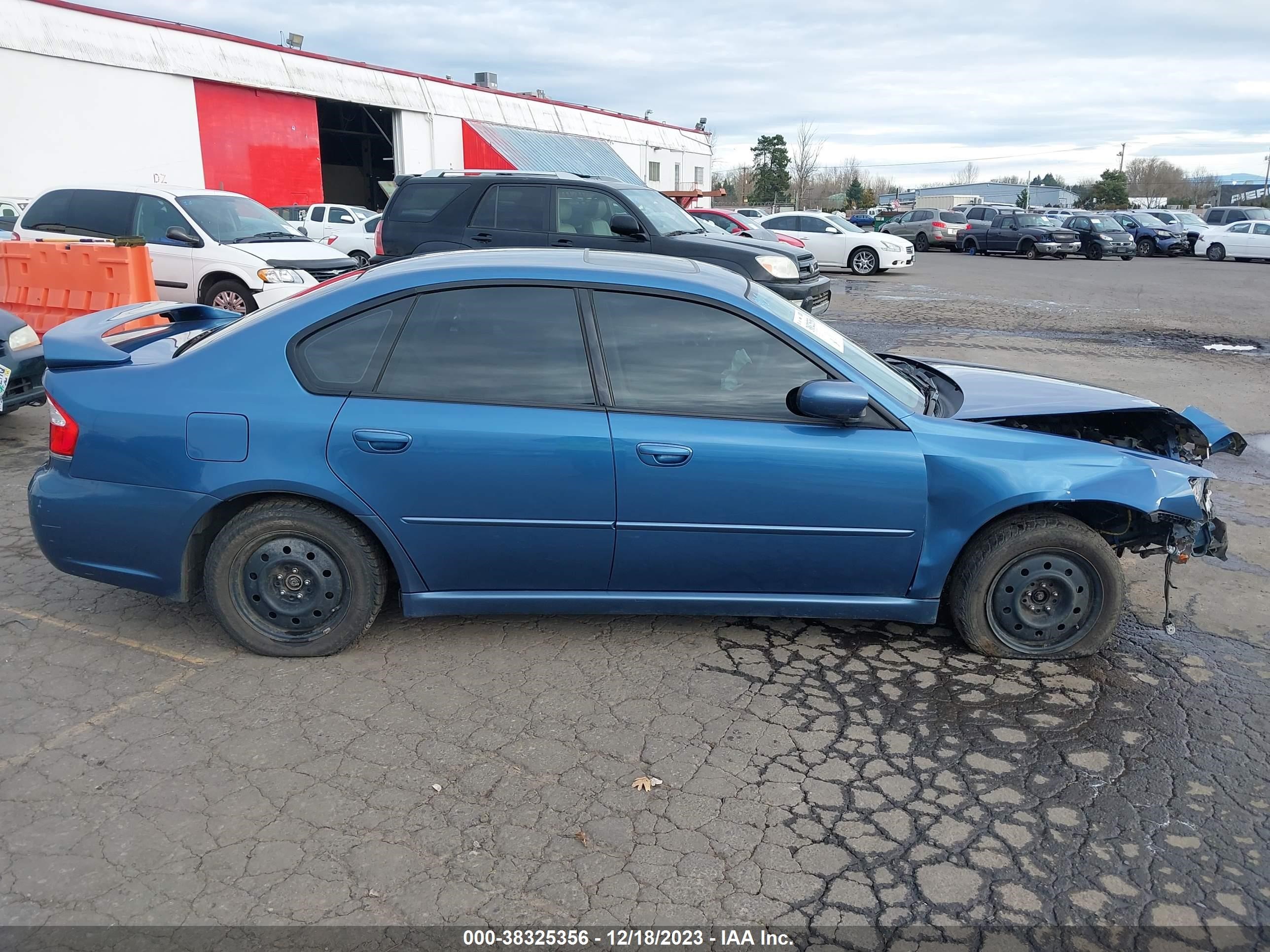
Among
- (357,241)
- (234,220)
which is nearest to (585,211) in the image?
(234,220)

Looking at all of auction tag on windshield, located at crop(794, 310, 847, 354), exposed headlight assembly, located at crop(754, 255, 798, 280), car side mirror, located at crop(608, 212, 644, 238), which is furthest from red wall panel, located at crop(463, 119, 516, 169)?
auction tag on windshield, located at crop(794, 310, 847, 354)

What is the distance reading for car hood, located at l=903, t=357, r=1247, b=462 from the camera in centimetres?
419

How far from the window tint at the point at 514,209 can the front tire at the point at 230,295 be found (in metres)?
2.80

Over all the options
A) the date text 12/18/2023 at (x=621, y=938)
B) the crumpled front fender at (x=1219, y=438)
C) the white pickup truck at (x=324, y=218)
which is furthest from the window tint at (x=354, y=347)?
the white pickup truck at (x=324, y=218)

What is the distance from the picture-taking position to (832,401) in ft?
12.2

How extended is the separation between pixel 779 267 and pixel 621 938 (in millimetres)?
9728

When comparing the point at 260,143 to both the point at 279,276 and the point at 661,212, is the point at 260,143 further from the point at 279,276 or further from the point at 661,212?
the point at 661,212

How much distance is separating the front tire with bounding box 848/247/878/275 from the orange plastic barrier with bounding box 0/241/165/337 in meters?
18.7

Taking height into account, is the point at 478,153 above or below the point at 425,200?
above

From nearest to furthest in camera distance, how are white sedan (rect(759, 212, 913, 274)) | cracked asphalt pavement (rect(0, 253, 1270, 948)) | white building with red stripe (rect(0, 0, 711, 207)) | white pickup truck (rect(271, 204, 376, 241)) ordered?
cracked asphalt pavement (rect(0, 253, 1270, 948)), white building with red stripe (rect(0, 0, 711, 207)), white pickup truck (rect(271, 204, 376, 241)), white sedan (rect(759, 212, 913, 274))

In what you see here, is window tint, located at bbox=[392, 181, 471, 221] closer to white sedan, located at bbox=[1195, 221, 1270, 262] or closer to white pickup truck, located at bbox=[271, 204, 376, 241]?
white pickup truck, located at bbox=[271, 204, 376, 241]

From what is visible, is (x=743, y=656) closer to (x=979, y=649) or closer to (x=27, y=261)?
(x=979, y=649)

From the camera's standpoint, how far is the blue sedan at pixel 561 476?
3771mm

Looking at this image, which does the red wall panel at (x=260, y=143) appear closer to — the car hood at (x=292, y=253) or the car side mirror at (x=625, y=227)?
the car hood at (x=292, y=253)
